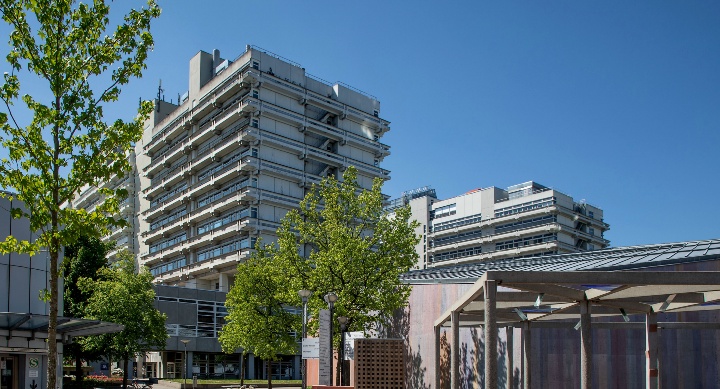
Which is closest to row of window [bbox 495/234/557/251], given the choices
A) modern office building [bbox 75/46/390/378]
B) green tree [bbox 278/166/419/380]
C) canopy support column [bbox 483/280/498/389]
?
modern office building [bbox 75/46/390/378]

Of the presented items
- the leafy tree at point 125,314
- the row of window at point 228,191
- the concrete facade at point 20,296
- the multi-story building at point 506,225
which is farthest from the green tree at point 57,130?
the multi-story building at point 506,225

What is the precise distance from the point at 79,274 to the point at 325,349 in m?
34.4

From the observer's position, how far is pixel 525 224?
11325cm

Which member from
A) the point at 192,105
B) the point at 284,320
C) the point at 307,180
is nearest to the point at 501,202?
the point at 307,180

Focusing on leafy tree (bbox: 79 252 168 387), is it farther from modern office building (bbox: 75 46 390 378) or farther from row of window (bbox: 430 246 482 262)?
row of window (bbox: 430 246 482 262)

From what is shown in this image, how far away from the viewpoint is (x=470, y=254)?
121 metres

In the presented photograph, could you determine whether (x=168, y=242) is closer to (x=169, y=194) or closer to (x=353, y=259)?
(x=169, y=194)

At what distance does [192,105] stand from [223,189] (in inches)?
536

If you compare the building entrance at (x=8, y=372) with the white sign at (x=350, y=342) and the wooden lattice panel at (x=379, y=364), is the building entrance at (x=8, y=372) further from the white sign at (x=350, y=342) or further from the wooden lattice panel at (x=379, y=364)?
the wooden lattice panel at (x=379, y=364)

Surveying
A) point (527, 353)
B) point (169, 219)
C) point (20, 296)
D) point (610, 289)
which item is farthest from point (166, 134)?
point (610, 289)

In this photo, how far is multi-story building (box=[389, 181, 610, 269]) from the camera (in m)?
111

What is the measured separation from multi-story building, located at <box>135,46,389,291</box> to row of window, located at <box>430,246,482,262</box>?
108ft

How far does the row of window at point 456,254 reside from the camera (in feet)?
396

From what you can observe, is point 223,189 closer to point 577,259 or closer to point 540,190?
point 540,190
